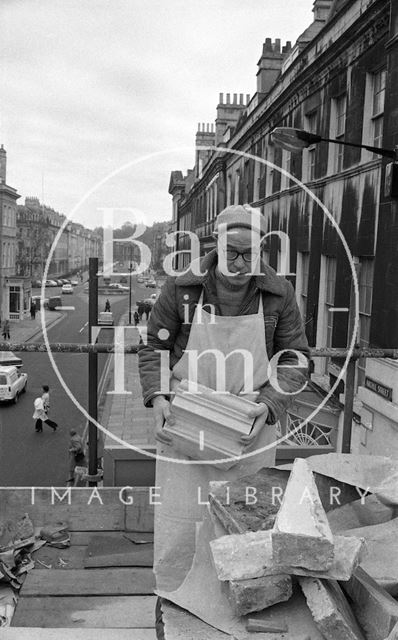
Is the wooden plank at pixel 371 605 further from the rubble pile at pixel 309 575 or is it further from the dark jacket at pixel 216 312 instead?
the dark jacket at pixel 216 312

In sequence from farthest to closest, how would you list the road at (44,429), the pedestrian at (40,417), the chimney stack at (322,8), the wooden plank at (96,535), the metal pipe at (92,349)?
the pedestrian at (40,417), the chimney stack at (322,8), the road at (44,429), the metal pipe at (92,349), the wooden plank at (96,535)

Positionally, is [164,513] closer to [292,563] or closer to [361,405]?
[292,563]

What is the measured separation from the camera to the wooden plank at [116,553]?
352cm

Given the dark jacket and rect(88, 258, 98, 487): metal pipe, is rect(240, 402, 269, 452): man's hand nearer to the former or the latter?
the dark jacket

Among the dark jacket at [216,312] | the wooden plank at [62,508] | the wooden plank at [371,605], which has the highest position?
the dark jacket at [216,312]

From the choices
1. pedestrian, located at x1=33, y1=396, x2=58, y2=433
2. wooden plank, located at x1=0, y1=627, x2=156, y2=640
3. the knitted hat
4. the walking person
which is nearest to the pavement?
pedestrian, located at x1=33, y1=396, x2=58, y2=433

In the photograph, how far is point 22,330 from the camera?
46812 mm

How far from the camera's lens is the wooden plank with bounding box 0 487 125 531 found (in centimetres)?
396

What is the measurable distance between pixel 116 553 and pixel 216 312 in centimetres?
166

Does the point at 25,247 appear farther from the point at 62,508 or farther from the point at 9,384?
the point at 62,508

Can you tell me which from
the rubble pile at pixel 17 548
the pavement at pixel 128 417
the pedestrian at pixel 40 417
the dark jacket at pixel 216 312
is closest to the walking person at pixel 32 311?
the pavement at pixel 128 417

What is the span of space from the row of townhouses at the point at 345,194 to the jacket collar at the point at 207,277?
5634mm

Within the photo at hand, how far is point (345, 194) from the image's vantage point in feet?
46.7

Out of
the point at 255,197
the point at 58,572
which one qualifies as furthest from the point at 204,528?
the point at 255,197
